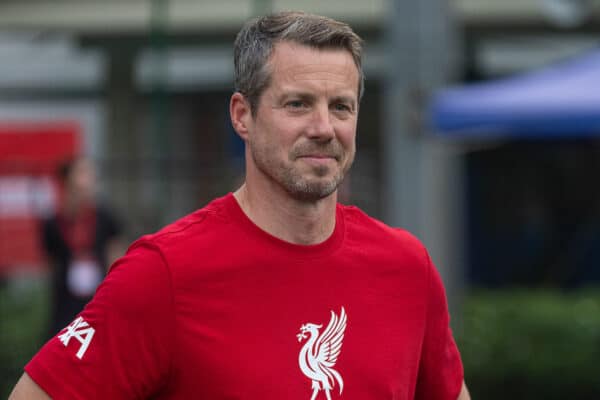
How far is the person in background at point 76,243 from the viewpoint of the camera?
8016 mm

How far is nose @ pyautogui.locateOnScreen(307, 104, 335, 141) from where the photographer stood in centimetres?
289

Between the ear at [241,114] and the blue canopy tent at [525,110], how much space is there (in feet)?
15.2

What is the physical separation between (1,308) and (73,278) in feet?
6.92

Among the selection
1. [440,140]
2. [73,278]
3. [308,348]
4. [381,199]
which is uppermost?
[308,348]

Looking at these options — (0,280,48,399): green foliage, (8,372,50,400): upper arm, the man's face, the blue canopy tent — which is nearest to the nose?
the man's face

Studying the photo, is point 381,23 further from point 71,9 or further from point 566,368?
point 566,368

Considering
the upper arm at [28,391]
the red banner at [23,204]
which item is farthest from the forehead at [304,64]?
the red banner at [23,204]

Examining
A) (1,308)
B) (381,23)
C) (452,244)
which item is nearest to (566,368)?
(452,244)

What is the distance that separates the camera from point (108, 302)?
284 centimetres

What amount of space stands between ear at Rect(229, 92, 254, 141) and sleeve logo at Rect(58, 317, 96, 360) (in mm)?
555

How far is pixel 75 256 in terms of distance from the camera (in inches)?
322

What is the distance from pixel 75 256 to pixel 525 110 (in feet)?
9.17

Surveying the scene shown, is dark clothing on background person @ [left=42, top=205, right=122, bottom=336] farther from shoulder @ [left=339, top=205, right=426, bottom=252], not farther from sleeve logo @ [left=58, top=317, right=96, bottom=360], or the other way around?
sleeve logo @ [left=58, top=317, right=96, bottom=360]

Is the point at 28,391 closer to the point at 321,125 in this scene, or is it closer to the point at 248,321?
the point at 248,321
